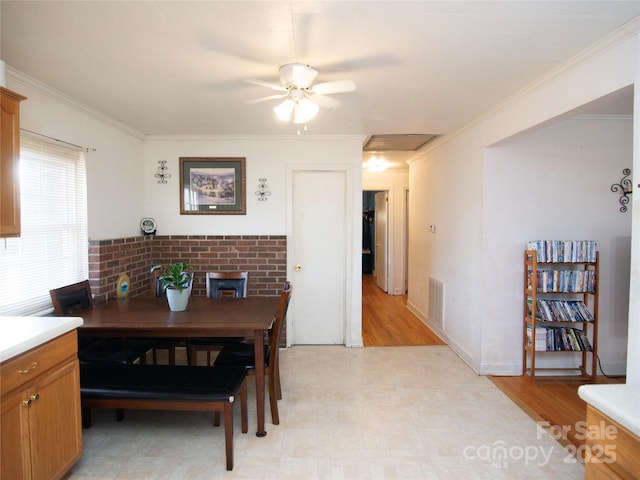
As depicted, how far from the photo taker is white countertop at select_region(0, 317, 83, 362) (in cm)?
150

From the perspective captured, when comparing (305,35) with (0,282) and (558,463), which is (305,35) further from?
(558,463)

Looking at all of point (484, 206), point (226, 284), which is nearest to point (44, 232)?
point (226, 284)

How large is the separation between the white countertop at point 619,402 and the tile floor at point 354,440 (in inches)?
34.5

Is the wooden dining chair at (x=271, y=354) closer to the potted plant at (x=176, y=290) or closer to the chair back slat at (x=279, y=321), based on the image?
the chair back slat at (x=279, y=321)

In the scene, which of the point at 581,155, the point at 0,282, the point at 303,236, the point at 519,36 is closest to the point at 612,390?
the point at 519,36

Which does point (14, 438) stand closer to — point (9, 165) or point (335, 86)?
point (9, 165)

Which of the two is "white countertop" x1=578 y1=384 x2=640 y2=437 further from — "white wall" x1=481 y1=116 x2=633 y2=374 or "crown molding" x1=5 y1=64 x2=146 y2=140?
"crown molding" x1=5 y1=64 x2=146 y2=140

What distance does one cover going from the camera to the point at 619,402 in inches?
51.8

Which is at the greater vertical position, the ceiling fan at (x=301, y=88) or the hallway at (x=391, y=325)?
the ceiling fan at (x=301, y=88)

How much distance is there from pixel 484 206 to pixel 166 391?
284 cm

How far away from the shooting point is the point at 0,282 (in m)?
2.21

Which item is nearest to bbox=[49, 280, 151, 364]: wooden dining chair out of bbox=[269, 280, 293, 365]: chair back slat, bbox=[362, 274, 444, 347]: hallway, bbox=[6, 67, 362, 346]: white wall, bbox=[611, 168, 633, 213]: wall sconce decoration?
bbox=[269, 280, 293, 365]: chair back slat

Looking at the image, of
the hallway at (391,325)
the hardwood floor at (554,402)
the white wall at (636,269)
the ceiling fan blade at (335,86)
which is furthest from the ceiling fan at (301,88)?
the hallway at (391,325)

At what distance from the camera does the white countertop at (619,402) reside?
48.1 inches
